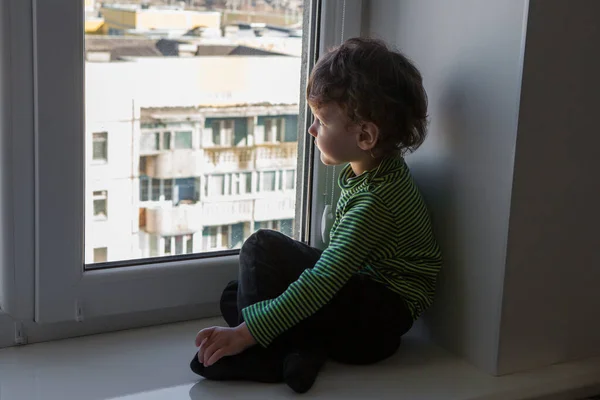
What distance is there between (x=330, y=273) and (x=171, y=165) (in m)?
0.31

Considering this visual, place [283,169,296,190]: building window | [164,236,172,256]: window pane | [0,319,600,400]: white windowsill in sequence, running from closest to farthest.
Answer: [0,319,600,400]: white windowsill < [164,236,172,256]: window pane < [283,169,296,190]: building window

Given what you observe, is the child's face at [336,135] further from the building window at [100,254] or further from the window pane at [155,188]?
the building window at [100,254]

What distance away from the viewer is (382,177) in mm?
1127

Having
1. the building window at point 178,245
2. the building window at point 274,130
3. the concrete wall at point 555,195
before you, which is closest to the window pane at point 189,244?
the building window at point 178,245

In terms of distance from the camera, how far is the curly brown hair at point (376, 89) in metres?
1.10

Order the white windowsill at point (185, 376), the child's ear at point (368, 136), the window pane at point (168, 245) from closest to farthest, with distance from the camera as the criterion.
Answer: the white windowsill at point (185, 376) → the child's ear at point (368, 136) → the window pane at point (168, 245)

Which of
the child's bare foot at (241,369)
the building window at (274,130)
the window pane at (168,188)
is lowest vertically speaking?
the child's bare foot at (241,369)

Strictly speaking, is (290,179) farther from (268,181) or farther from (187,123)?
(187,123)

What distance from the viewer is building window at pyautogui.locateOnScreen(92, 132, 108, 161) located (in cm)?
114

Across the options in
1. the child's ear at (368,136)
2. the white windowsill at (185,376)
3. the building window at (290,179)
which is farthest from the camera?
the building window at (290,179)

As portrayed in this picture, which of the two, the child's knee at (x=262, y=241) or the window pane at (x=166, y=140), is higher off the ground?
the window pane at (x=166, y=140)

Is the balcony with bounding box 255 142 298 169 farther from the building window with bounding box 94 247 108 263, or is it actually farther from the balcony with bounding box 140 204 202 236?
the building window with bounding box 94 247 108 263

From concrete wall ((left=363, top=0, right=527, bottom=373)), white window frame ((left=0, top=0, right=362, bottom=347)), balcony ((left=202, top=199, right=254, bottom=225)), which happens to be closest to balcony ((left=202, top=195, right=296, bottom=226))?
balcony ((left=202, top=199, right=254, bottom=225))

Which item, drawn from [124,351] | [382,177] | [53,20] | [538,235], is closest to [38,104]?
[53,20]
